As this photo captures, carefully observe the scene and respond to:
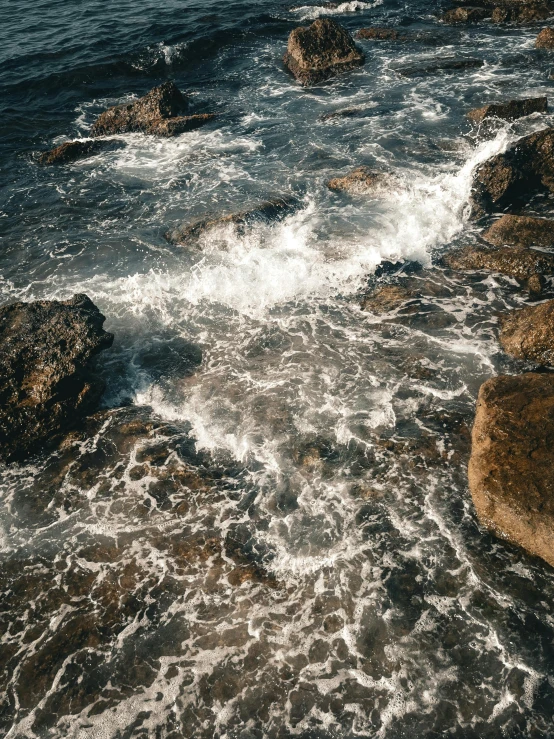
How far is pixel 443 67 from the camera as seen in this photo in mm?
19344

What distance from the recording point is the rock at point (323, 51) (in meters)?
20.2

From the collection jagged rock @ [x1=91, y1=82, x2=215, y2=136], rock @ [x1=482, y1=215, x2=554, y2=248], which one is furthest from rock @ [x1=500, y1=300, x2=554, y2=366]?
jagged rock @ [x1=91, y1=82, x2=215, y2=136]

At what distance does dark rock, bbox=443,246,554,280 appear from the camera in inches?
390

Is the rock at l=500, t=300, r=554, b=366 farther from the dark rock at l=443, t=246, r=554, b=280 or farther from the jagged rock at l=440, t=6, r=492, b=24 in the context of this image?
the jagged rock at l=440, t=6, r=492, b=24

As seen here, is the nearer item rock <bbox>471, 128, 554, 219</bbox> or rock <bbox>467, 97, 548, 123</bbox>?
rock <bbox>471, 128, 554, 219</bbox>

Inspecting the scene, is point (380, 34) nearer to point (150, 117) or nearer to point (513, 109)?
point (513, 109)

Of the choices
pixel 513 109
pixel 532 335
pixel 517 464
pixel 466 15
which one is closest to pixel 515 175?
pixel 513 109

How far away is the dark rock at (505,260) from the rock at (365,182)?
11.1ft

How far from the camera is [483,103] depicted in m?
16.4

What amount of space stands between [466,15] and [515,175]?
678 inches

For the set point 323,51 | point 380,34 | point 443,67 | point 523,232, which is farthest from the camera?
point 380,34

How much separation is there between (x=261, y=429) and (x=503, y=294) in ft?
19.4

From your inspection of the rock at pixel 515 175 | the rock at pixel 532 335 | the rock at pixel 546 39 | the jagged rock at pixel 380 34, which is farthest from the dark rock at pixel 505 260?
the jagged rock at pixel 380 34

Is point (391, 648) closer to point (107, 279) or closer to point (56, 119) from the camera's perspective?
point (107, 279)
